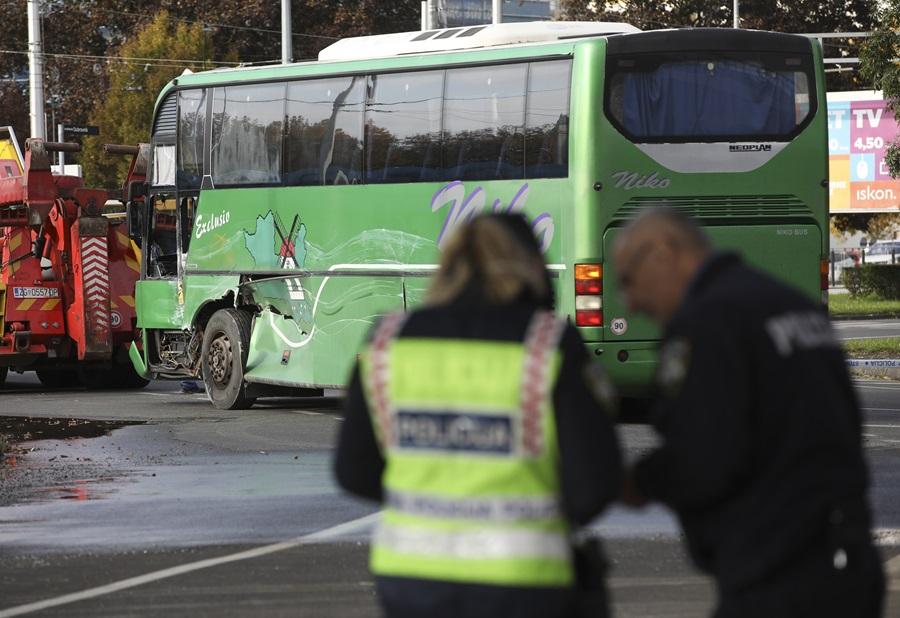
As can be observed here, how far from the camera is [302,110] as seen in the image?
18.6 meters

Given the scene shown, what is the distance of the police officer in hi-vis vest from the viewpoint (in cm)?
387

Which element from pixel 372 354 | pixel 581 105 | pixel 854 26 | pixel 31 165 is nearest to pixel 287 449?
pixel 581 105

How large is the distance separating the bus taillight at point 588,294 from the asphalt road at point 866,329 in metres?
14.9

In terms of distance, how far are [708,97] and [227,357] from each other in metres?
Answer: 6.07

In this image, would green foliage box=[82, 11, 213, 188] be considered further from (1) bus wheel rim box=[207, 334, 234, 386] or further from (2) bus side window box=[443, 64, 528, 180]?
(2) bus side window box=[443, 64, 528, 180]

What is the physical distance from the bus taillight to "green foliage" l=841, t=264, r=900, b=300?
31.1 m

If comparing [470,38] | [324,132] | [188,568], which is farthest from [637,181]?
[188,568]

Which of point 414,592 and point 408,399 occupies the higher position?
point 408,399

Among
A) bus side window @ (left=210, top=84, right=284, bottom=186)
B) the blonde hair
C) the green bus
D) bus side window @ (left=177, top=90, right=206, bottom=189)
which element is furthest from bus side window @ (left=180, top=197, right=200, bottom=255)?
the blonde hair

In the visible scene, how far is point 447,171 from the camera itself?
55.6 ft

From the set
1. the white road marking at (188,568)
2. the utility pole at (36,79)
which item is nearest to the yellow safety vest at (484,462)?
the white road marking at (188,568)

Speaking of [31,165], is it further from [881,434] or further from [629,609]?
[629,609]

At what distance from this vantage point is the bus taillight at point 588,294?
15.7 m

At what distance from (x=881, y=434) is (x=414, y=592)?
11.8m
